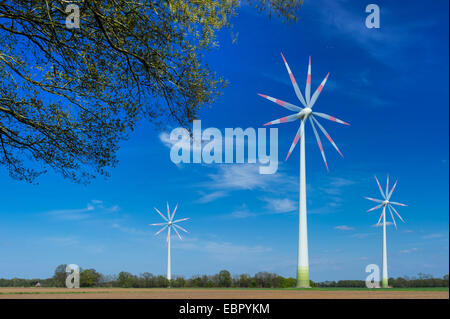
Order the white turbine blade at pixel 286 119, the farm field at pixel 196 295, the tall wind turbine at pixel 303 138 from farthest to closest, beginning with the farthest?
1. the white turbine blade at pixel 286 119
2. the tall wind turbine at pixel 303 138
3. the farm field at pixel 196 295

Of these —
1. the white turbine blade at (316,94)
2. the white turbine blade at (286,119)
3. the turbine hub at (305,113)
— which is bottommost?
the white turbine blade at (286,119)

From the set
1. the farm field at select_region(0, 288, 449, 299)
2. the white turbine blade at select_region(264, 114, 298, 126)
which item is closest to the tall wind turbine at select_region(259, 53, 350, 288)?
the white turbine blade at select_region(264, 114, 298, 126)

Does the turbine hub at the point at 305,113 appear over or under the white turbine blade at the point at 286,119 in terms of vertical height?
over

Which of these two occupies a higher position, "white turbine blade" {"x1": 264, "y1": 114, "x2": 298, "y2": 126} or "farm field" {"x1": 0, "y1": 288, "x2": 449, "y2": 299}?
"white turbine blade" {"x1": 264, "y1": 114, "x2": 298, "y2": 126}

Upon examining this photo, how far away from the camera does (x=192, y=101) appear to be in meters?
16.9

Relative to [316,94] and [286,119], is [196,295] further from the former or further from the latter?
[316,94]

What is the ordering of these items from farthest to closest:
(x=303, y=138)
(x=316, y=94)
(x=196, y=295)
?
(x=316, y=94), (x=303, y=138), (x=196, y=295)

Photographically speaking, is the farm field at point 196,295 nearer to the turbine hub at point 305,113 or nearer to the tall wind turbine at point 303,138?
the tall wind turbine at point 303,138

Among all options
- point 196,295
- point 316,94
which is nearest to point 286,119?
point 316,94

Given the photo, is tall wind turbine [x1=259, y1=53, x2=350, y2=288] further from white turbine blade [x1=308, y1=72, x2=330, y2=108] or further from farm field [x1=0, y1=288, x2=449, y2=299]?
farm field [x1=0, y1=288, x2=449, y2=299]

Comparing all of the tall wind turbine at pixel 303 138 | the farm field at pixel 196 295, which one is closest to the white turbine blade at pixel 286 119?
the tall wind turbine at pixel 303 138

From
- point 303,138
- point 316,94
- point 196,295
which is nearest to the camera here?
point 196,295

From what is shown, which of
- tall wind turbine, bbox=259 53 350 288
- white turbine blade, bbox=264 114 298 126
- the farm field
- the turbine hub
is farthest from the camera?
the turbine hub
